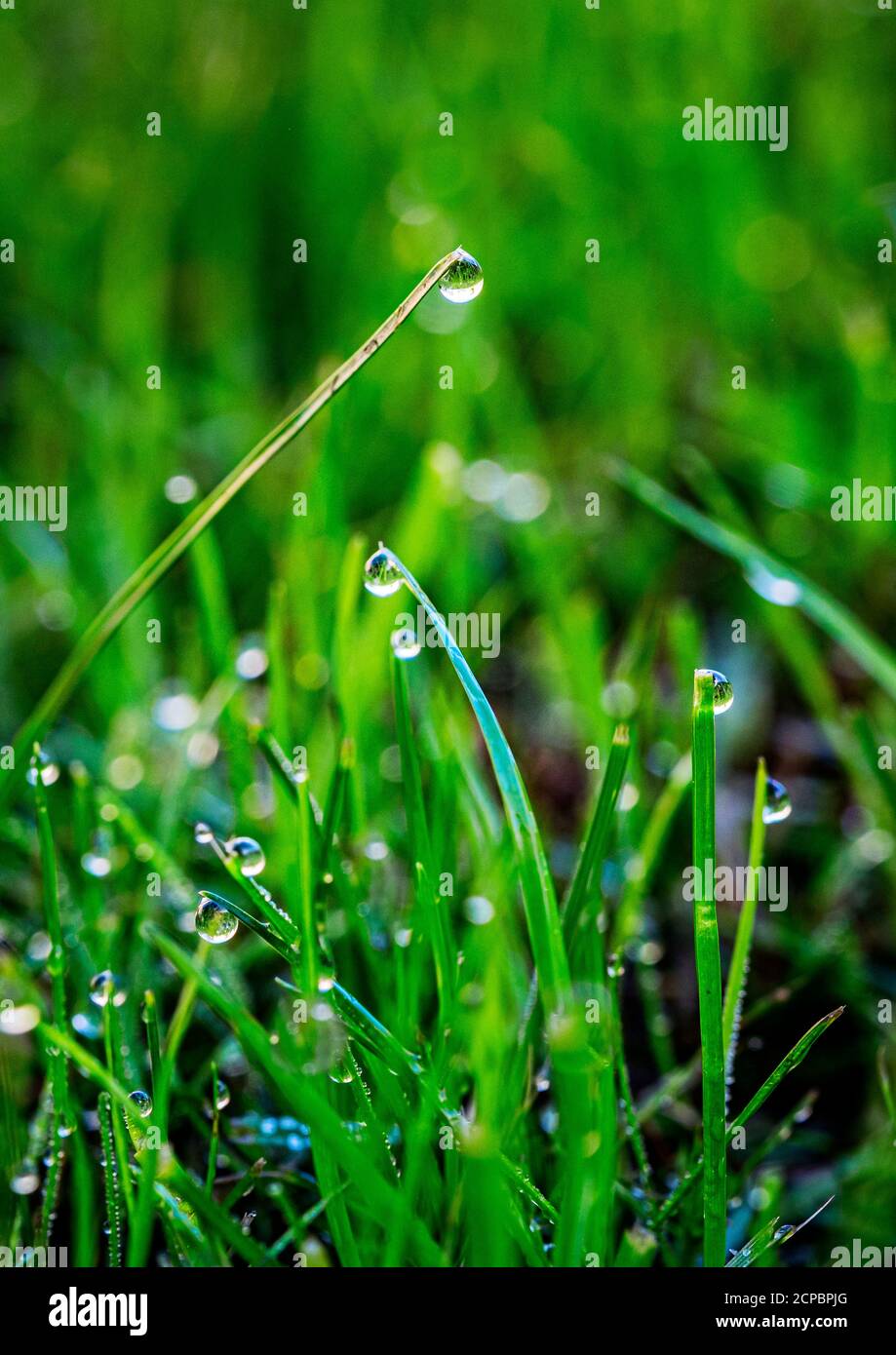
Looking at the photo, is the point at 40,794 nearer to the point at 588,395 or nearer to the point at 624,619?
the point at 624,619

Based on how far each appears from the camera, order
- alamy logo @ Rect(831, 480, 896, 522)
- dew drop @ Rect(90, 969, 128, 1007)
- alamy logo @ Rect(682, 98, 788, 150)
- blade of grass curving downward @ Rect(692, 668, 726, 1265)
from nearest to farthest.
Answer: blade of grass curving downward @ Rect(692, 668, 726, 1265) → dew drop @ Rect(90, 969, 128, 1007) → alamy logo @ Rect(831, 480, 896, 522) → alamy logo @ Rect(682, 98, 788, 150)

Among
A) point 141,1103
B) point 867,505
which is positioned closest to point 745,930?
point 141,1103

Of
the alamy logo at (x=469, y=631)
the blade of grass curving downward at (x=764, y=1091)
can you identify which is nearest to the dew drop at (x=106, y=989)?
the blade of grass curving downward at (x=764, y=1091)

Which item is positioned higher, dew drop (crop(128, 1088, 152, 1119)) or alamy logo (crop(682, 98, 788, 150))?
alamy logo (crop(682, 98, 788, 150))

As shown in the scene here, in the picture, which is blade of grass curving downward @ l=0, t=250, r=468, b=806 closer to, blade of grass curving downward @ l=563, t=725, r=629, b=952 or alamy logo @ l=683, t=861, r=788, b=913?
blade of grass curving downward @ l=563, t=725, r=629, b=952

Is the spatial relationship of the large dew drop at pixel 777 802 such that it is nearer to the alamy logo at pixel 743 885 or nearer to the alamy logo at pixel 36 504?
the alamy logo at pixel 743 885

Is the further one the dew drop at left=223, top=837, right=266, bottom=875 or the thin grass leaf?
the dew drop at left=223, top=837, right=266, bottom=875

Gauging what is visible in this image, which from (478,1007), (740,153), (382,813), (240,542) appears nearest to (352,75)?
(740,153)
